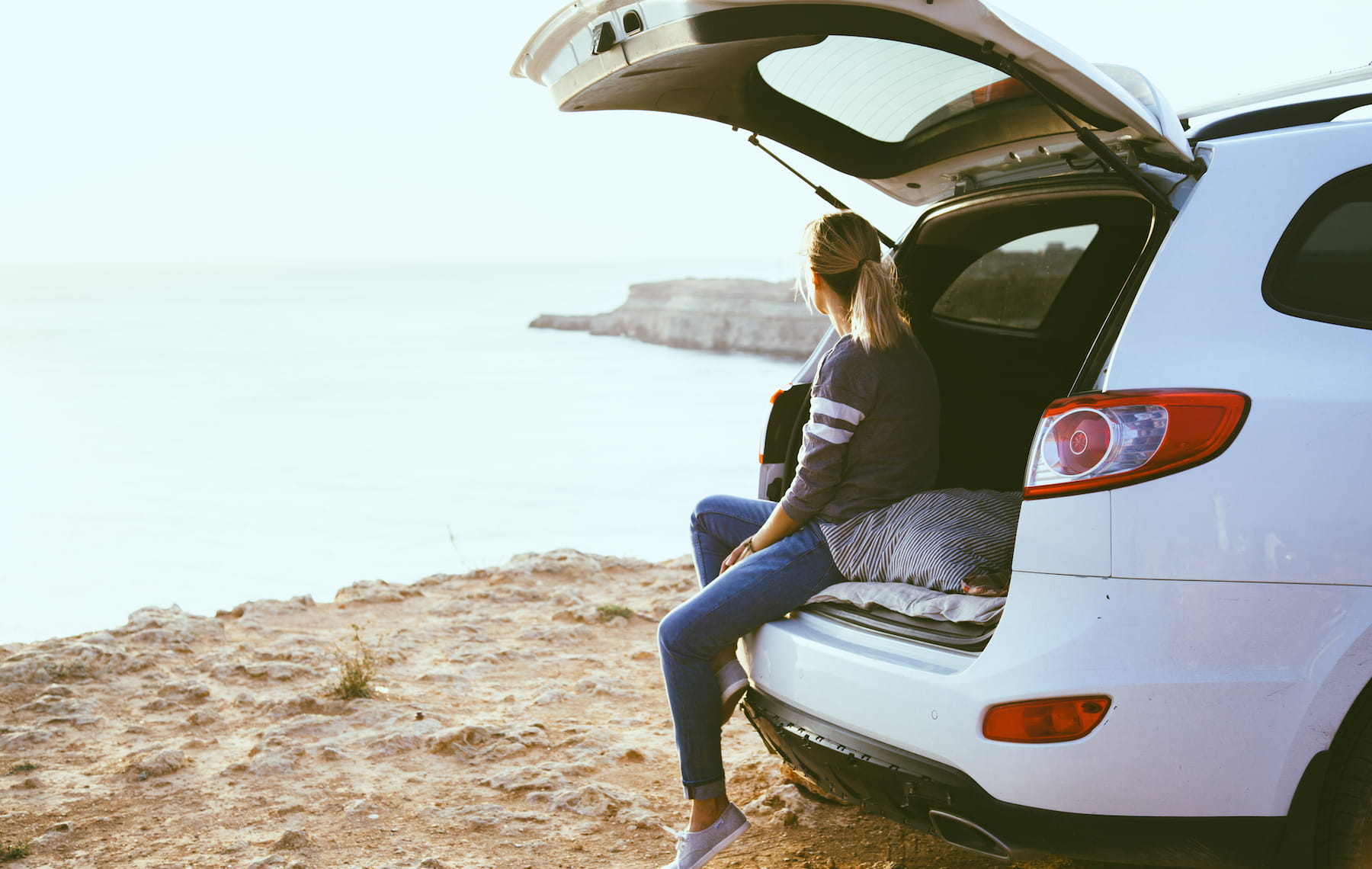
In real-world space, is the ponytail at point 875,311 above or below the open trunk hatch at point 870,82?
below

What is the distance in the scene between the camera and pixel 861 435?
2.89m

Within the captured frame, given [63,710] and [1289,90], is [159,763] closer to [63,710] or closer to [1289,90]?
[63,710]

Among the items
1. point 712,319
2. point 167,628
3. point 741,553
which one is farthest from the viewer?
point 712,319

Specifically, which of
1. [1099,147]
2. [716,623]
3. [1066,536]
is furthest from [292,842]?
[1099,147]

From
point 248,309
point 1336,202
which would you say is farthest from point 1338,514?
point 248,309

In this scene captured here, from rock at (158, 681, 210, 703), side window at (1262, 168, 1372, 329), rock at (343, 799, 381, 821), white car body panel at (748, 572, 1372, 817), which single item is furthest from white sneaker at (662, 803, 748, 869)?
rock at (158, 681, 210, 703)

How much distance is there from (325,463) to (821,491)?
13248 mm

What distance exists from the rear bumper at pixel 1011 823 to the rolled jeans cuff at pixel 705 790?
496 mm

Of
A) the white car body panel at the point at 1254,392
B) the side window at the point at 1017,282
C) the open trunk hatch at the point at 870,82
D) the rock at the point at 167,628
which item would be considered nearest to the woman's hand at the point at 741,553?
the white car body panel at the point at 1254,392

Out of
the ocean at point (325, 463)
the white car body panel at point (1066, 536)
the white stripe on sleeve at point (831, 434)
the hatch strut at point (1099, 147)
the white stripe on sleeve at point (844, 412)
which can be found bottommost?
the ocean at point (325, 463)

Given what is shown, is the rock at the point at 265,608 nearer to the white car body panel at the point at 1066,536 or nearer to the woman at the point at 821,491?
the woman at the point at 821,491

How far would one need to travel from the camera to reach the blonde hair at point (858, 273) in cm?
289

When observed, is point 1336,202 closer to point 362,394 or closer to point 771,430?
point 771,430

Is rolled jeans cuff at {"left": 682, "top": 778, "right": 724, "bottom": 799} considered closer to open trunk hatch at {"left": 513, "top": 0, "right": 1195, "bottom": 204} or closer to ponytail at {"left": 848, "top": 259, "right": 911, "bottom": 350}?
ponytail at {"left": 848, "top": 259, "right": 911, "bottom": 350}
